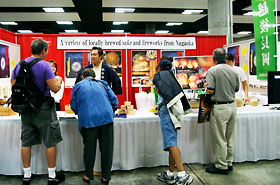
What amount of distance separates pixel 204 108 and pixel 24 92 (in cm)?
207

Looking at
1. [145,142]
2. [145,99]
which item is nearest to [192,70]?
[145,142]

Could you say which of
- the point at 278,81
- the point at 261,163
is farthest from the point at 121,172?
the point at 278,81

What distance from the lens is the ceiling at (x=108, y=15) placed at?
8.62 metres

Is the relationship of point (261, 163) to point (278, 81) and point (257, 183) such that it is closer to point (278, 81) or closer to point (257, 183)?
point (257, 183)

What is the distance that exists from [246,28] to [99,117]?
1441 cm

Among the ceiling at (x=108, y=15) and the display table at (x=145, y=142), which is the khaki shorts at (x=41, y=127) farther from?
the ceiling at (x=108, y=15)

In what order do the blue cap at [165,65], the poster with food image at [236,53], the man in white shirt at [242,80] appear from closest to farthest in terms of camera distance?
the blue cap at [165,65], the man in white shirt at [242,80], the poster with food image at [236,53]

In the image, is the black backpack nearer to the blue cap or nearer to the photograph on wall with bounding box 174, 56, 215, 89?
the blue cap

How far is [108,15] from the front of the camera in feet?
34.7

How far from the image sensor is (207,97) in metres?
3.04

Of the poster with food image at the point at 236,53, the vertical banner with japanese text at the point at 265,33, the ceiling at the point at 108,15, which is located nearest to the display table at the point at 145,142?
the vertical banner with japanese text at the point at 265,33

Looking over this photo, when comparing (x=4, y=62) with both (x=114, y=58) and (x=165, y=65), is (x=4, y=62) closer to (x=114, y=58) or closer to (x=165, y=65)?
(x=114, y=58)

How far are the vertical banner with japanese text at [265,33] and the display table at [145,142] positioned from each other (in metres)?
0.96

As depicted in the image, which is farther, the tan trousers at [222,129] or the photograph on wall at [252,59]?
the photograph on wall at [252,59]
